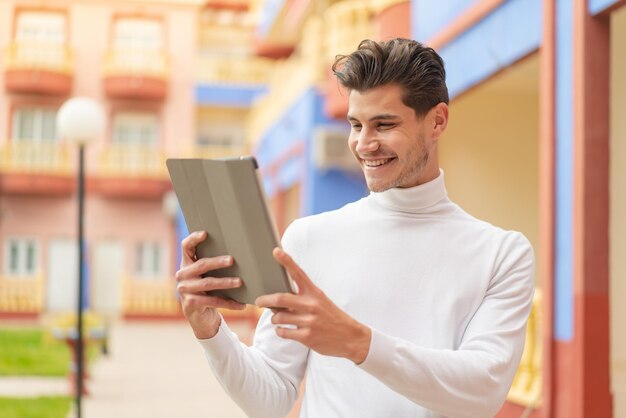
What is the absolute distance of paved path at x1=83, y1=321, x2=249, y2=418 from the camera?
7656 mm

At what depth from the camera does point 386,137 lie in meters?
1.86

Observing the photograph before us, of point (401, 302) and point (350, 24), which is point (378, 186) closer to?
point (401, 302)

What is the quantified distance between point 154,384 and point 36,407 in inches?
74.2

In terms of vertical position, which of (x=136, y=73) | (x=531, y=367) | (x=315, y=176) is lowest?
(x=531, y=367)

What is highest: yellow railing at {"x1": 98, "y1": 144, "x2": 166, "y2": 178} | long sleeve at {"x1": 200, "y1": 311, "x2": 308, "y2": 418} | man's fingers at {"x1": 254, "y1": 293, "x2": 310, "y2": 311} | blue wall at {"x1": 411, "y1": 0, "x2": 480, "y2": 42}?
blue wall at {"x1": 411, "y1": 0, "x2": 480, "y2": 42}

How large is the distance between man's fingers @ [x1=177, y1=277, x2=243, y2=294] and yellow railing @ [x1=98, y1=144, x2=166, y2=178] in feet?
59.6

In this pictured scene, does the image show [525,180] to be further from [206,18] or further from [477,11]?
[206,18]

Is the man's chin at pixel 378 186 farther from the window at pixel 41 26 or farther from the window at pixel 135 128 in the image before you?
the window at pixel 41 26

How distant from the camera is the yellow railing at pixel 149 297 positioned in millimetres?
19281

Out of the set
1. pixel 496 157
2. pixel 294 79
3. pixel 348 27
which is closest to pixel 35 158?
pixel 294 79

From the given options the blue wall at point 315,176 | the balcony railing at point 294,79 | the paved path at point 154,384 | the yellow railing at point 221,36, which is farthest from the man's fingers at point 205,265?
→ the yellow railing at point 221,36

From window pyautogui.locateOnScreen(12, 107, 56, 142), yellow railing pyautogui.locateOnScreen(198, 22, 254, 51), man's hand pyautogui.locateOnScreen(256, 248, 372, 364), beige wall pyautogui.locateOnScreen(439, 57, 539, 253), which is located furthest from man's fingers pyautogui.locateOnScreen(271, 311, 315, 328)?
yellow railing pyautogui.locateOnScreen(198, 22, 254, 51)

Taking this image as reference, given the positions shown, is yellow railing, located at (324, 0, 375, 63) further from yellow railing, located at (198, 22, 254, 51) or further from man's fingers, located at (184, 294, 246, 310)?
yellow railing, located at (198, 22, 254, 51)

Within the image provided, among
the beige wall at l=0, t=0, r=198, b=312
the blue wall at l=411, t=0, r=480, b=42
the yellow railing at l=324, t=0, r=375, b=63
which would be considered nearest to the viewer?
the blue wall at l=411, t=0, r=480, b=42
